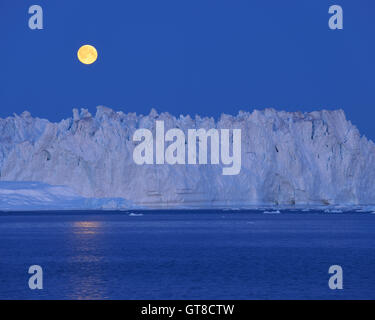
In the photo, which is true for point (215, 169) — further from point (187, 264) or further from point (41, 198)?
point (187, 264)

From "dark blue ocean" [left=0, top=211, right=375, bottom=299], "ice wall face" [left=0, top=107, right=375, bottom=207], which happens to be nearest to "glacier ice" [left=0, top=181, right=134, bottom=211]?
"ice wall face" [left=0, top=107, right=375, bottom=207]

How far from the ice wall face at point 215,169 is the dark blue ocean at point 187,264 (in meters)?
32.3

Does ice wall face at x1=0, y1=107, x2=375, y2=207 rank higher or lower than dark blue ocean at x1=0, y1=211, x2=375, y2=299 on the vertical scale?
higher

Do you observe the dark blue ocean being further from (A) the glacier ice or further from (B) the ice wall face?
(A) the glacier ice

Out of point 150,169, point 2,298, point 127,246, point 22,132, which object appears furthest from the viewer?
point 22,132

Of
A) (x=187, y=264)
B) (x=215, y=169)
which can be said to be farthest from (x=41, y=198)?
(x=187, y=264)

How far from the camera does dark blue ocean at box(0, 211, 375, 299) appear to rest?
80.5 feet

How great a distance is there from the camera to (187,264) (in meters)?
32.6

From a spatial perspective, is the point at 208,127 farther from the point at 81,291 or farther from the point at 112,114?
the point at 81,291

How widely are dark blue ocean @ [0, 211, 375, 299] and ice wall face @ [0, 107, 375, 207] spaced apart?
1271 inches
